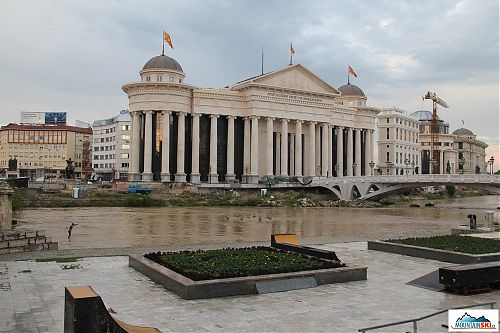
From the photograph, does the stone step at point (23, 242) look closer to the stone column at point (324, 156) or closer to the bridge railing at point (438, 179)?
the bridge railing at point (438, 179)

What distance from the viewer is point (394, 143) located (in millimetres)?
149500

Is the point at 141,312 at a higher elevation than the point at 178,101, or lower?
lower

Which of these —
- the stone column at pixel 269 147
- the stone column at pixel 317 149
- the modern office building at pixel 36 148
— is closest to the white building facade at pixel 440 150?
the stone column at pixel 317 149

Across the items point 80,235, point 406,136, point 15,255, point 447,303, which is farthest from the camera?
point 406,136

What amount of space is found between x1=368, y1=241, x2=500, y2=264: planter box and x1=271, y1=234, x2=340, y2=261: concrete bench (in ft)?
15.0

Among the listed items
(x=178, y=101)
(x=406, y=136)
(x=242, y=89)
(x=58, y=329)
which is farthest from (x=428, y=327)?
(x=406, y=136)

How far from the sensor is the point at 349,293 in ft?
51.7

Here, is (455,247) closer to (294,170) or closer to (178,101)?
(178,101)

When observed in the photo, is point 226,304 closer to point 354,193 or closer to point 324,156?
point 354,193

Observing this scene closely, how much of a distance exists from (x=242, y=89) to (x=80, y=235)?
244 feet

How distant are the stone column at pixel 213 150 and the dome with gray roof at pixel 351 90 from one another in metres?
44.4

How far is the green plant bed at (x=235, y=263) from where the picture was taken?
16094 millimetres

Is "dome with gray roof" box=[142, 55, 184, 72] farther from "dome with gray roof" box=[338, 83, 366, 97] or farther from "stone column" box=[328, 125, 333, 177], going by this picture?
"dome with gray roof" box=[338, 83, 366, 97]

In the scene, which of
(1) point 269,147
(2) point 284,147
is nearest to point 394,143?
(2) point 284,147
